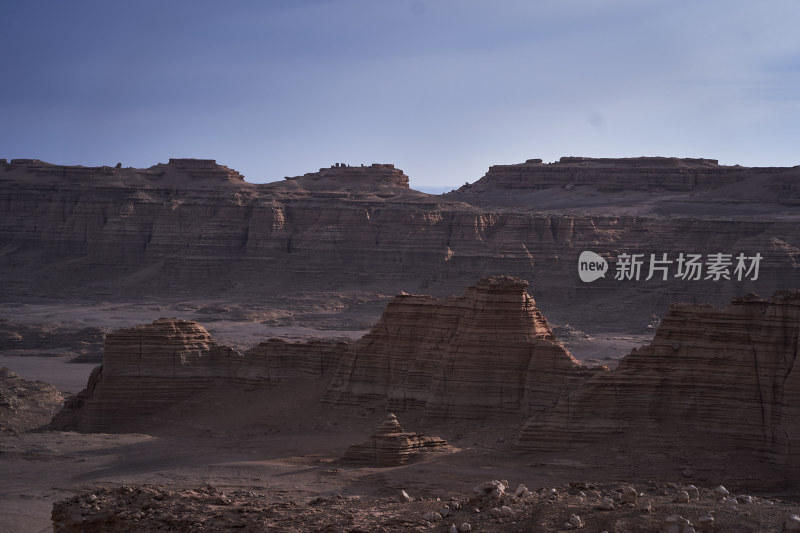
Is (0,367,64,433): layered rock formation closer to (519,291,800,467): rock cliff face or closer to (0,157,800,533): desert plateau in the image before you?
(0,157,800,533): desert plateau

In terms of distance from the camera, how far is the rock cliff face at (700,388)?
25938 millimetres

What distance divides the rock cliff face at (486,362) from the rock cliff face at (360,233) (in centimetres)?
4819

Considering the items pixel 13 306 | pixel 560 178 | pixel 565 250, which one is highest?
pixel 560 178

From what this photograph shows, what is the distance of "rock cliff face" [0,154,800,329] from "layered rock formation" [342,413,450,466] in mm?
52967

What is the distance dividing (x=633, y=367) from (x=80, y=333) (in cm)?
5170

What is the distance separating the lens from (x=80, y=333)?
73125 millimetres

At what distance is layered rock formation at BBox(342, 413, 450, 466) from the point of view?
1068 inches

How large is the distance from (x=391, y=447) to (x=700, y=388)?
6.96m

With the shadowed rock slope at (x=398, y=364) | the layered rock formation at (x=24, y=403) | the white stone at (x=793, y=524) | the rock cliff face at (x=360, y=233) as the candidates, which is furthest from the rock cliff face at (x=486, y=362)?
the rock cliff face at (x=360, y=233)

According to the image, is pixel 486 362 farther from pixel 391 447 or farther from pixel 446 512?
pixel 446 512

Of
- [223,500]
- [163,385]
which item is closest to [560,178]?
[163,385]

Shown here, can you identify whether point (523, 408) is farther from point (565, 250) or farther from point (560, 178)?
point (560, 178)

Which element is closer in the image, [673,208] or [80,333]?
[80,333]

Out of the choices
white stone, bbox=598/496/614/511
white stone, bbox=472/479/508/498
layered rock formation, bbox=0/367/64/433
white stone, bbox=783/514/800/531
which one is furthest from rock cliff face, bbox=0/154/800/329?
white stone, bbox=783/514/800/531
